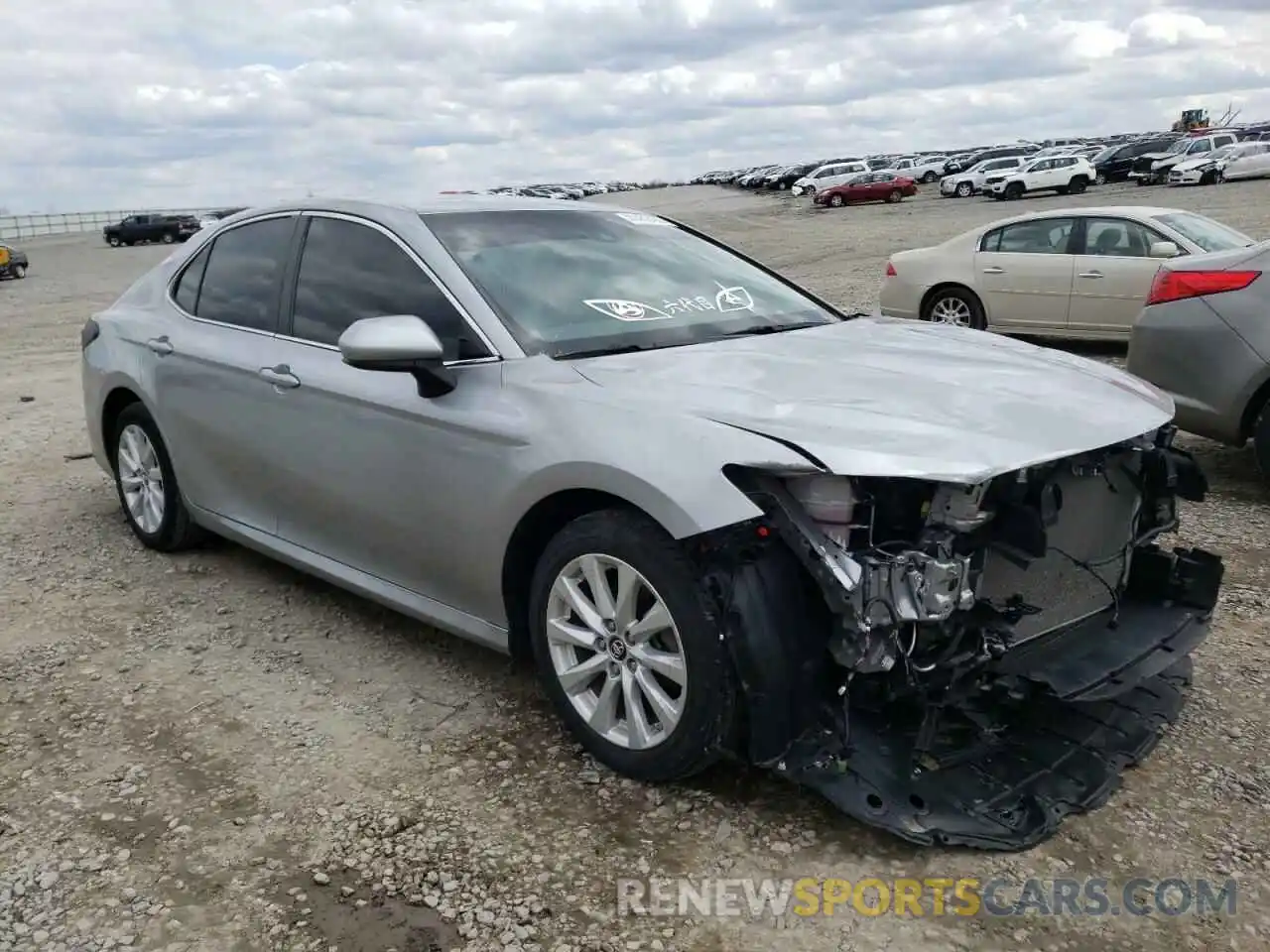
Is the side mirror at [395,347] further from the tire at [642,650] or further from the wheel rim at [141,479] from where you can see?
the wheel rim at [141,479]

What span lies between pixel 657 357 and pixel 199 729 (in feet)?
6.43

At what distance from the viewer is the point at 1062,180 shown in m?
40.6

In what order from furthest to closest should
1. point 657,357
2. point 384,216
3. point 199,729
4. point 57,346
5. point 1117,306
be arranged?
1. point 57,346
2. point 1117,306
3. point 384,216
4. point 199,729
5. point 657,357

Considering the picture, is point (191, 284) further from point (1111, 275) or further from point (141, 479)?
point (1111, 275)

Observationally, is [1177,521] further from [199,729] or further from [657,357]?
[199,729]

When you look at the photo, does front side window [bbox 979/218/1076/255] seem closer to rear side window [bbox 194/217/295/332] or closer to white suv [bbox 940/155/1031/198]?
rear side window [bbox 194/217/295/332]

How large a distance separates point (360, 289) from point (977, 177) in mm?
43258

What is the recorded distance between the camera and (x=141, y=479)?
17.8 feet

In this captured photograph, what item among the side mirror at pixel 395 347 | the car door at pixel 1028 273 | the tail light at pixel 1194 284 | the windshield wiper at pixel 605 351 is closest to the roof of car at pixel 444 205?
the side mirror at pixel 395 347

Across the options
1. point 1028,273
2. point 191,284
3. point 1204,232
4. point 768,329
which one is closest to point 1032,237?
point 1028,273


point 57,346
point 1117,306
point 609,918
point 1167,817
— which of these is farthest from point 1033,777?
point 57,346

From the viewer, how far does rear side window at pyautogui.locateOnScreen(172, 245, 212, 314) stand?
16.5 feet

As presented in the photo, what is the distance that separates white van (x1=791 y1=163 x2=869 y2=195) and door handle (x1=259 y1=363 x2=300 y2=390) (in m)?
47.5

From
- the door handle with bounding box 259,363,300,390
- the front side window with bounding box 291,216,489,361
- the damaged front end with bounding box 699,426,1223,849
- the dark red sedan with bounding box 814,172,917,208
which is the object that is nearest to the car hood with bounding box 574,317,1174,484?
the damaged front end with bounding box 699,426,1223,849
